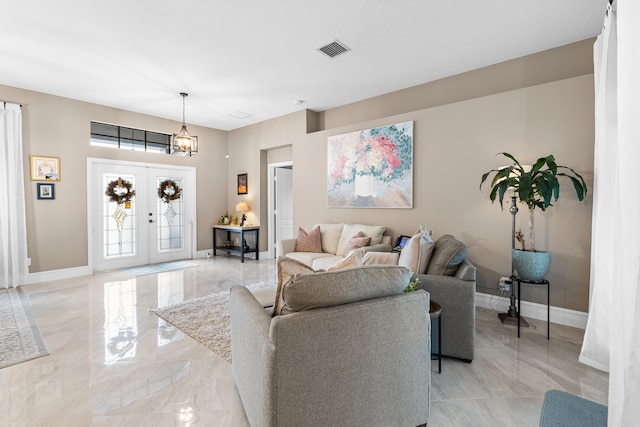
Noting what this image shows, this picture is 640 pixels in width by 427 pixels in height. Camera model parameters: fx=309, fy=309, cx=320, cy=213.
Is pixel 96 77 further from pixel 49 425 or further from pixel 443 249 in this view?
pixel 443 249

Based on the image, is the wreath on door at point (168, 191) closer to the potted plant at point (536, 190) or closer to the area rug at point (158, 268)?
the area rug at point (158, 268)

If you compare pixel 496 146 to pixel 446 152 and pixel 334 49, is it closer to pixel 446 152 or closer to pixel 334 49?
pixel 446 152

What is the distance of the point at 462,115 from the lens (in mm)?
3869

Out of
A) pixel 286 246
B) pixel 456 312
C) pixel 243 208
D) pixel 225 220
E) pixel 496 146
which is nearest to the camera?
pixel 456 312

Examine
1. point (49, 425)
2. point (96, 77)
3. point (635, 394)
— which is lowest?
point (49, 425)

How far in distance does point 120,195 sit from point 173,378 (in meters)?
4.80

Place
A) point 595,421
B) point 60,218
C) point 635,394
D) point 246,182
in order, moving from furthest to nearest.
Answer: point 246,182 → point 60,218 → point 595,421 → point 635,394

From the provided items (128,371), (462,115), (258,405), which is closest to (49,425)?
(128,371)

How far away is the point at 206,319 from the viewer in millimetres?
3305

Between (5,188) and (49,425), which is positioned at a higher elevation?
(5,188)

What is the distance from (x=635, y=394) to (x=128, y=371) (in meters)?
2.79

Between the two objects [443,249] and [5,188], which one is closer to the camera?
[443,249]

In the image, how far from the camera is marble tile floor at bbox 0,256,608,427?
6.03 feet

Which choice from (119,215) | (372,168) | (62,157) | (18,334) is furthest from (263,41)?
(119,215)
